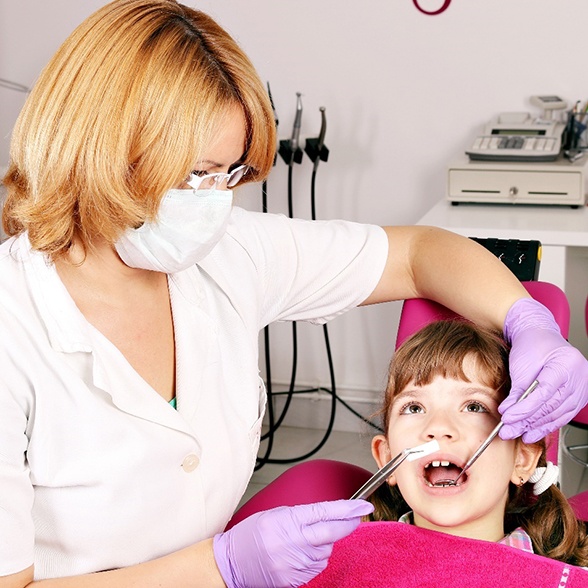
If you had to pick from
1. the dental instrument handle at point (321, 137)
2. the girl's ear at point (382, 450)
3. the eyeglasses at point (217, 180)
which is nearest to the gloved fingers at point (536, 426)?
the girl's ear at point (382, 450)

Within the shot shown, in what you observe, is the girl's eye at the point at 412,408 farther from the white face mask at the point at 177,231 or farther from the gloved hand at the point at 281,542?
the white face mask at the point at 177,231

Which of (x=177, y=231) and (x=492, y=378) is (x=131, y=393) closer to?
(x=177, y=231)

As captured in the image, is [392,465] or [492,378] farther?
[492,378]

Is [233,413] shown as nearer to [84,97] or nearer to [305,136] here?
[84,97]

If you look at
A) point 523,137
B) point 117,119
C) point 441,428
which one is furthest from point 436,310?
point 523,137

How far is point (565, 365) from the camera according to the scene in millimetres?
1312

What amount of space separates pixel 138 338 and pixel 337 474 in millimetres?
410

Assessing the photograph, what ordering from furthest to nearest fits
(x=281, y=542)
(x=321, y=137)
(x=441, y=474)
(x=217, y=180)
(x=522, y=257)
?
(x=321, y=137), (x=522, y=257), (x=441, y=474), (x=217, y=180), (x=281, y=542)

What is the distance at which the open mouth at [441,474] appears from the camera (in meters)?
1.34

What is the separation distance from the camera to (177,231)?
1232 millimetres

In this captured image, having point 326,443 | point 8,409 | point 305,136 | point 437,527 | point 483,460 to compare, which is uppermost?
point 305,136

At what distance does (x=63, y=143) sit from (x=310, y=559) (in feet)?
1.97

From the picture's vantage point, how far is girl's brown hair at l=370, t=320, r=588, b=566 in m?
1.38

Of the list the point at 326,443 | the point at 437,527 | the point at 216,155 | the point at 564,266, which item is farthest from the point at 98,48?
the point at 326,443
